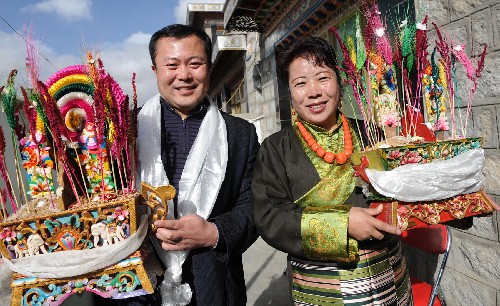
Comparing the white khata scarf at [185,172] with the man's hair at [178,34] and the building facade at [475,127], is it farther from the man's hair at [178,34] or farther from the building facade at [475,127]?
the building facade at [475,127]

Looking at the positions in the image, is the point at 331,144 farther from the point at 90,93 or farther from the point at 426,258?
the point at 426,258

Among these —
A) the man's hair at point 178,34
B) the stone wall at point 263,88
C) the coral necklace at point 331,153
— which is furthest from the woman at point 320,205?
the stone wall at point 263,88

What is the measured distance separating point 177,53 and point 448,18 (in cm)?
190

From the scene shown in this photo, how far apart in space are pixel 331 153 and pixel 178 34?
2.74 ft

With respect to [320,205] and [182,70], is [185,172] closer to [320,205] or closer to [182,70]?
[182,70]

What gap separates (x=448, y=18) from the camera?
238 centimetres

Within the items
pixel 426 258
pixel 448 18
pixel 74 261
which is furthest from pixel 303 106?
pixel 426 258

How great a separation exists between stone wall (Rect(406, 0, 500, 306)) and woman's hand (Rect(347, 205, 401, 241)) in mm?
1292

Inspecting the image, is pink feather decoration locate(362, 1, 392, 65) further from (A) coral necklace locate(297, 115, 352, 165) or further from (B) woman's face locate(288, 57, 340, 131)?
(A) coral necklace locate(297, 115, 352, 165)

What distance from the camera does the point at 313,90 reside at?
58.6 inches

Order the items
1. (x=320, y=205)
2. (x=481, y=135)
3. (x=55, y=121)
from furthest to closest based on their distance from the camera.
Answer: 1. (x=481, y=135)
2. (x=320, y=205)
3. (x=55, y=121)

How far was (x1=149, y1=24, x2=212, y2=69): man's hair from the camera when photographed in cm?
155

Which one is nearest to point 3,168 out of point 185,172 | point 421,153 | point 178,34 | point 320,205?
point 185,172

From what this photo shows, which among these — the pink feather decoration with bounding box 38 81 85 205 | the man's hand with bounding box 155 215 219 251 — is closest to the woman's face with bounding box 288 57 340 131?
the man's hand with bounding box 155 215 219 251
